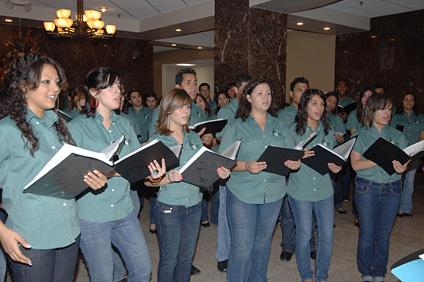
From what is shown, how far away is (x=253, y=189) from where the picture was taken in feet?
9.07

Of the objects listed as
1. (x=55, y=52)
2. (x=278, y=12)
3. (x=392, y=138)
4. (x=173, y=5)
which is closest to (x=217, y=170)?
(x=392, y=138)

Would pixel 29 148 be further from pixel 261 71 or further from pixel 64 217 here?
pixel 261 71

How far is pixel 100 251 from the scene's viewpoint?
214 centimetres

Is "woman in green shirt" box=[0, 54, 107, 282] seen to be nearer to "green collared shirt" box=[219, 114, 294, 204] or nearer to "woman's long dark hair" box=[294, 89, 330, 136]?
"green collared shirt" box=[219, 114, 294, 204]

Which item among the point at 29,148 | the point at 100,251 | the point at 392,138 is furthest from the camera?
the point at 392,138

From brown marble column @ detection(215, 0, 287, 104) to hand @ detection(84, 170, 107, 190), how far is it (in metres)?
5.29

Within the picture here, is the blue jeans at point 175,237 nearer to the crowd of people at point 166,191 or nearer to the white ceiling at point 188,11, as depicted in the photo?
the crowd of people at point 166,191

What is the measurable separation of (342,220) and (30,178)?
4.36 m

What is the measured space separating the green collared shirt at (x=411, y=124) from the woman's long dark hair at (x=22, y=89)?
5439mm

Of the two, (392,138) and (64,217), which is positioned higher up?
(392,138)

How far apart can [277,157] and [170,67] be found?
58.9 feet

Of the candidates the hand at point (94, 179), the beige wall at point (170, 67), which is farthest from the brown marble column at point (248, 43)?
the beige wall at point (170, 67)

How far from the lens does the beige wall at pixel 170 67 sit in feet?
52.4

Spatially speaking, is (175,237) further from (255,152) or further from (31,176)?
(31,176)
